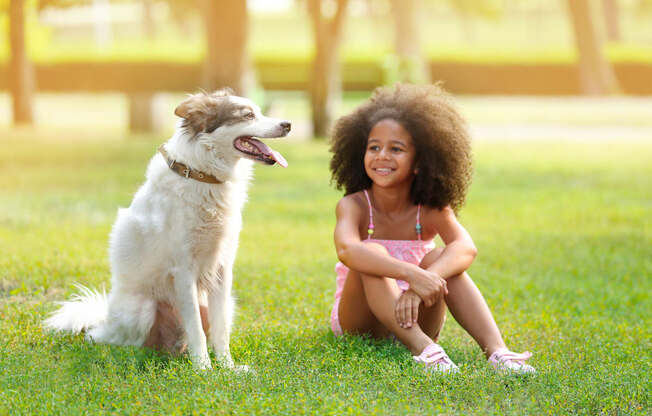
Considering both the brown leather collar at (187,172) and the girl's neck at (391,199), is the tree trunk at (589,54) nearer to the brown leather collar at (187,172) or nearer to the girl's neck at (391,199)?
the girl's neck at (391,199)

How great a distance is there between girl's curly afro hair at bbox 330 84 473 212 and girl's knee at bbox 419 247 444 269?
1.00 ft

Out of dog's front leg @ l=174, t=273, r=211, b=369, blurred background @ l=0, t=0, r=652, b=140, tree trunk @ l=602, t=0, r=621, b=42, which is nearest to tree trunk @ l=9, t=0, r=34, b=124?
blurred background @ l=0, t=0, r=652, b=140

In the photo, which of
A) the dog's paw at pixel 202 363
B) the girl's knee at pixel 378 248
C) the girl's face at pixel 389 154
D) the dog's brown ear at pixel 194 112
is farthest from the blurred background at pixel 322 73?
the dog's paw at pixel 202 363

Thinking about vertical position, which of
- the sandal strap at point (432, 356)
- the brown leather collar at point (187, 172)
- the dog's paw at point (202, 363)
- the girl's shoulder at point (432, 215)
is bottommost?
the dog's paw at point (202, 363)

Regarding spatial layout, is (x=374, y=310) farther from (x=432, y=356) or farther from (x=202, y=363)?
(x=202, y=363)

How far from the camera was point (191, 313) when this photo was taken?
4.57 metres

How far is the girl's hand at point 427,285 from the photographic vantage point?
14.6 feet

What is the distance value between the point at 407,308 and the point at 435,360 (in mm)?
295

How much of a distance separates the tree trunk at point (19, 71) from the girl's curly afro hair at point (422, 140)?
53.6 feet

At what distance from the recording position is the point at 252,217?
31.7ft

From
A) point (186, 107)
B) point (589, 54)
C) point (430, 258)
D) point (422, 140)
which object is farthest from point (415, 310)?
point (589, 54)

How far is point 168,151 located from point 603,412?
251 cm

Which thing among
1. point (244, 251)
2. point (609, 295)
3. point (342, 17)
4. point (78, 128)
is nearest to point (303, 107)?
point (78, 128)

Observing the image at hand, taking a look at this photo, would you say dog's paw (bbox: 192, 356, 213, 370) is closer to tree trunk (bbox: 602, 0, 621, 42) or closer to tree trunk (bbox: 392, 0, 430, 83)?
tree trunk (bbox: 392, 0, 430, 83)
